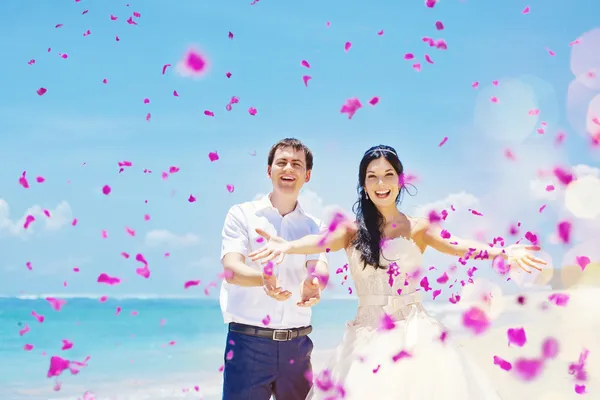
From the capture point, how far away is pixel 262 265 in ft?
15.2

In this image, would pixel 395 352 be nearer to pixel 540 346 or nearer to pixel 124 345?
pixel 540 346

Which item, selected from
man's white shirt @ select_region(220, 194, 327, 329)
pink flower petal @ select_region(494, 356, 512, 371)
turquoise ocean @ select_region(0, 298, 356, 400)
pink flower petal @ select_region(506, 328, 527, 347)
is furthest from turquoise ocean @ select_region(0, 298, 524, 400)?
man's white shirt @ select_region(220, 194, 327, 329)

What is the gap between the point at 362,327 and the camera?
4.50 m

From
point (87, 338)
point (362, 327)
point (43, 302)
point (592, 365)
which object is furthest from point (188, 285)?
point (43, 302)

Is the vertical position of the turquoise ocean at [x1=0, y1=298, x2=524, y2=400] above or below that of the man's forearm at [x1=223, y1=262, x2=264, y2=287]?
below

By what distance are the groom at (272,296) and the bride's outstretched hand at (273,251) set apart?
12 cm

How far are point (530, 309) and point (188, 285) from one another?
15.4 meters

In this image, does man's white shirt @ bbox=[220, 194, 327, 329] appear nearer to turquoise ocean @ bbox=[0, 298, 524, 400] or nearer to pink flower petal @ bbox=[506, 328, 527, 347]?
turquoise ocean @ bbox=[0, 298, 524, 400]

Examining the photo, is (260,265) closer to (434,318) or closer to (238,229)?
(238,229)

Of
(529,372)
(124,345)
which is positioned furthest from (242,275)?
(124,345)

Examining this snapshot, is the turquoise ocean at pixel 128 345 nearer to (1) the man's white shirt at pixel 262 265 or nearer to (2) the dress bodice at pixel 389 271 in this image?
(2) the dress bodice at pixel 389 271

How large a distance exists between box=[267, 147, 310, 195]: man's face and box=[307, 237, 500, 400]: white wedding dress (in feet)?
1.86

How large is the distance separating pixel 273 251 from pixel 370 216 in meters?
0.80

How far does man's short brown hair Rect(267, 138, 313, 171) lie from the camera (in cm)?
487
